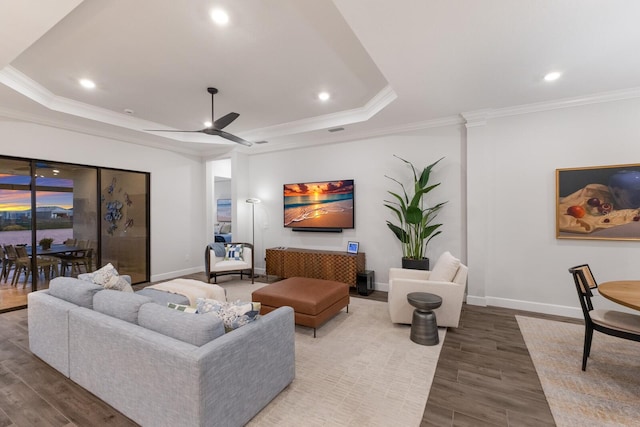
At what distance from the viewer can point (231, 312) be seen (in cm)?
204

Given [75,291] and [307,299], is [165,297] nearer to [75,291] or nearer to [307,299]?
[75,291]

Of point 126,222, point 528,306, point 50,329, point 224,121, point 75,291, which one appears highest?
point 224,121

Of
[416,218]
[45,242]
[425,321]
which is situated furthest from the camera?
[45,242]

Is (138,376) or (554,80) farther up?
(554,80)

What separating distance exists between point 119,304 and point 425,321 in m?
2.92

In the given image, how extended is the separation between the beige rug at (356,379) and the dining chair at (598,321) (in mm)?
1281

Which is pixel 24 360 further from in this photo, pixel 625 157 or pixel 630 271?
pixel 625 157

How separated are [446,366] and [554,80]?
11.2 ft

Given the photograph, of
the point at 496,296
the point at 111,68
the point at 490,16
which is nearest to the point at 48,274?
the point at 111,68

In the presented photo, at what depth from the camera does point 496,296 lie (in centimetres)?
426

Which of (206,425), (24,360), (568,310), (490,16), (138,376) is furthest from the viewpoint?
(568,310)

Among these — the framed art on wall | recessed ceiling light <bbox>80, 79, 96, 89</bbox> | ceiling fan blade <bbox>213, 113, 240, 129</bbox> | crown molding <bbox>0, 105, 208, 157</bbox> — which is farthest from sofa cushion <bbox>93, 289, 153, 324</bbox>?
the framed art on wall

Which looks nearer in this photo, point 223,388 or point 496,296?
point 223,388

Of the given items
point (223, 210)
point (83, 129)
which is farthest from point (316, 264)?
point (223, 210)
